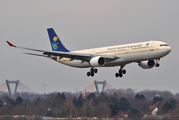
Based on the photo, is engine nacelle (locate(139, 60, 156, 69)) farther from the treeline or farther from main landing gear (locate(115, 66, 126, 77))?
the treeline

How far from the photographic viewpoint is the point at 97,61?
67.7 meters

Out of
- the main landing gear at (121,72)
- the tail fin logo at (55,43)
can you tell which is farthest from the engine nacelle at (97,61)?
the tail fin logo at (55,43)

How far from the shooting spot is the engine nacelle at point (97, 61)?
67.8 meters

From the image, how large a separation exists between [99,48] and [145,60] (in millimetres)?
11541

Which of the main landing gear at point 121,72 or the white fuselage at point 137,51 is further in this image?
the main landing gear at point 121,72

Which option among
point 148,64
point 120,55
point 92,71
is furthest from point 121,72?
point 120,55

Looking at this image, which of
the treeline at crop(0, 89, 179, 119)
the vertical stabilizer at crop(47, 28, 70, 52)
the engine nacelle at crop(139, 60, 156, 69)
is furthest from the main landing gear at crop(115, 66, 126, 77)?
the treeline at crop(0, 89, 179, 119)

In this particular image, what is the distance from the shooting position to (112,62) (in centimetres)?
6869

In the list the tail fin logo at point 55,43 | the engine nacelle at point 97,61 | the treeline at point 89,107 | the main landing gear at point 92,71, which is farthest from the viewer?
the treeline at point 89,107

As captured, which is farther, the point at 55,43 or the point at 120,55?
the point at 55,43

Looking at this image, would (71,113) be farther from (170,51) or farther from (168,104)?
(170,51)

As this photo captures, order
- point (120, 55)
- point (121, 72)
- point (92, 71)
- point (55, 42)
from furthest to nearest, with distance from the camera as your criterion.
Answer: point (55, 42), point (121, 72), point (92, 71), point (120, 55)

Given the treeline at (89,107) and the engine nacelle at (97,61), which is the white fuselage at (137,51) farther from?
the treeline at (89,107)

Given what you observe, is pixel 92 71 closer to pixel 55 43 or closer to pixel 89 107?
pixel 55 43
